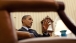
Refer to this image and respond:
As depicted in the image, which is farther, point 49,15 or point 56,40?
point 49,15

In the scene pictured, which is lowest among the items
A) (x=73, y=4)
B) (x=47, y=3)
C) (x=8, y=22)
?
(x=8, y=22)

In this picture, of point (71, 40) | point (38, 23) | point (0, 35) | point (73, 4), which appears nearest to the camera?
point (0, 35)

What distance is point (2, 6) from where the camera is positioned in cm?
91

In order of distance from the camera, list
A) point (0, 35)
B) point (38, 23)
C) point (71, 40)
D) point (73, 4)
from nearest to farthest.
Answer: point (0, 35) < point (71, 40) < point (38, 23) < point (73, 4)

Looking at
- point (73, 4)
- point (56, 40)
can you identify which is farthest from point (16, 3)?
point (73, 4)

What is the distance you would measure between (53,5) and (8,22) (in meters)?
0.27

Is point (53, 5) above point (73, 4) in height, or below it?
below

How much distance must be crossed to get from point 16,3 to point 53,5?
8.1 inches

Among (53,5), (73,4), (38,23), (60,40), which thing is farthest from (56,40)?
(73,4)

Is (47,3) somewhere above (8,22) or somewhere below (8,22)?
above

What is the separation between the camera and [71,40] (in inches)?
40.1

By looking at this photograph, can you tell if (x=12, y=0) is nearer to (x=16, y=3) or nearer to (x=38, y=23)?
(x=16, y=3)

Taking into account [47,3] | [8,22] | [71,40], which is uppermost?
[47,3]

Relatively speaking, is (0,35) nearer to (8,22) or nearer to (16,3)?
(8,22)
